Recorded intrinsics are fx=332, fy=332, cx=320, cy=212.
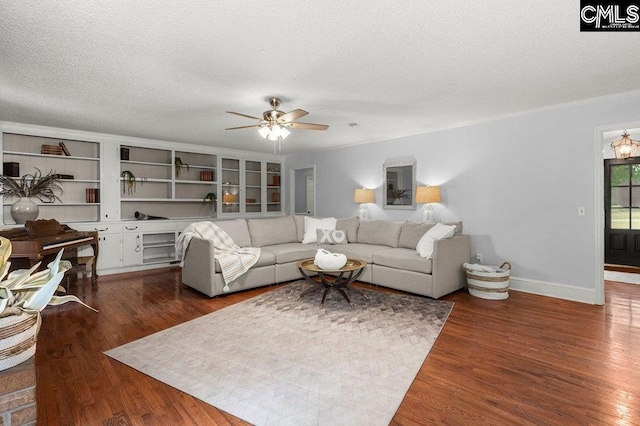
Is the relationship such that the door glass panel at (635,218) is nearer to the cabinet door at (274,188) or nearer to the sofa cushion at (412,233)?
the sofa cushion at (412,233)

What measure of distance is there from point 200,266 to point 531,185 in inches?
167

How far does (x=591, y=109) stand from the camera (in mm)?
3684

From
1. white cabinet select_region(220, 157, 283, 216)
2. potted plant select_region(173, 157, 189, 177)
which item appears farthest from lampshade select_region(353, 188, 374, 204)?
potted plant select_region(173, 157, 189, 177)

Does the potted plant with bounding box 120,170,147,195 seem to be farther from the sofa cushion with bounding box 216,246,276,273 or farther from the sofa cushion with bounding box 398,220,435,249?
the sofa cushion with bounding box 398,220,435,249

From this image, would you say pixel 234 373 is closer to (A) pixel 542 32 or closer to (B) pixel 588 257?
(A) pixel 542 32

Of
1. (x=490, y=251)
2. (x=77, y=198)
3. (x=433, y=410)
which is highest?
(x=77, y=198)

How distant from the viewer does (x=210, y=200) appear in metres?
6.66

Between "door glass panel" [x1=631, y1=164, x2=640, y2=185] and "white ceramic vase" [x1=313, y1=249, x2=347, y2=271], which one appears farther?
"door glass panel" [x1=631, y1=164, x2=640, y2=185]

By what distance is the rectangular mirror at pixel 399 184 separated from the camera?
5.38 m

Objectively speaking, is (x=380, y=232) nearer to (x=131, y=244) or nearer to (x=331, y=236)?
(x=331, y=236)

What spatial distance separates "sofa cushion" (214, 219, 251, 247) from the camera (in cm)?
487

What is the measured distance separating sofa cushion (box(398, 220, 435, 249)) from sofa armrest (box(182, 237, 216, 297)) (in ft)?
8.61

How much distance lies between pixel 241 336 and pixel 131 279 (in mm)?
3069

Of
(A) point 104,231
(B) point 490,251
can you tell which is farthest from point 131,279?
(B) point 490,251
